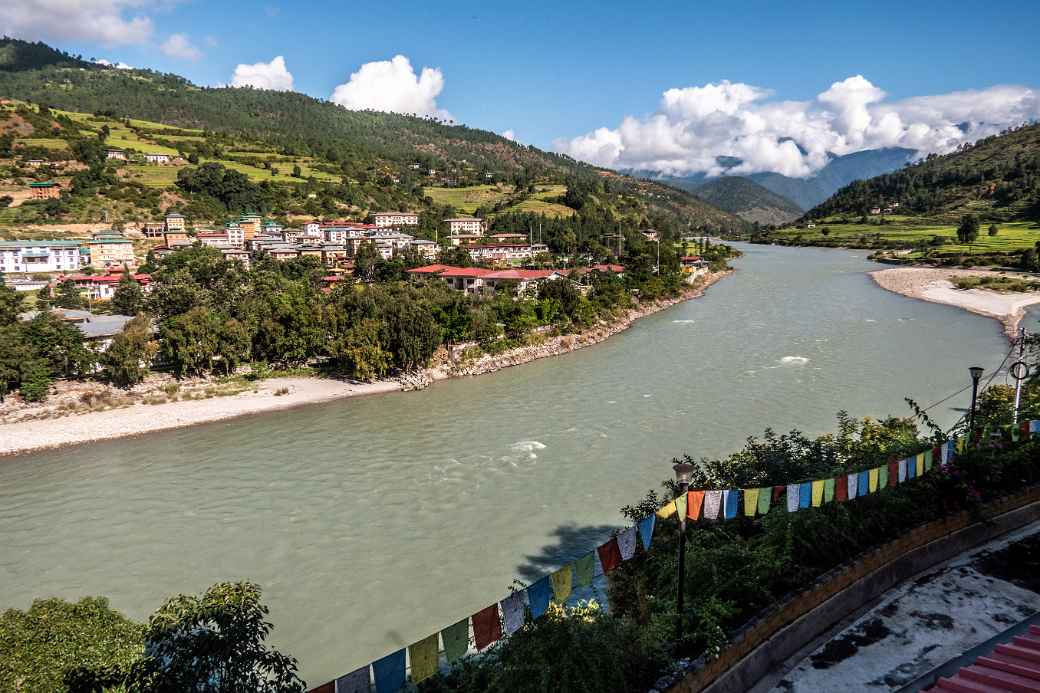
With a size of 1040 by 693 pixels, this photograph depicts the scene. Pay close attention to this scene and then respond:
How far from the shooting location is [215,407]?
2127 centimetres

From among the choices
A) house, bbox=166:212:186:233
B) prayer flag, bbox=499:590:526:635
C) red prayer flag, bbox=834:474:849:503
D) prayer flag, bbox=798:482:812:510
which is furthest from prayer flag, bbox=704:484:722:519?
house, bbox=166:212:186:233

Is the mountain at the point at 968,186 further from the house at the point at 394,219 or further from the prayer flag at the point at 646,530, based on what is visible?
the prayer flag at the point at 646,530

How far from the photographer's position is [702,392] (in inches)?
869

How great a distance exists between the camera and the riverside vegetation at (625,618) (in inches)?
201

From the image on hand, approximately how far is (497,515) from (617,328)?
911 inches

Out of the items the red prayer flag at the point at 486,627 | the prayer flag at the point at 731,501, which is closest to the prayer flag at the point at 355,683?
the red prayer flag at the point at 486,627

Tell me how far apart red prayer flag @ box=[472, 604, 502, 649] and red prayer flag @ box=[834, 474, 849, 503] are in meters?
4.48

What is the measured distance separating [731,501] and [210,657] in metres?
5.54

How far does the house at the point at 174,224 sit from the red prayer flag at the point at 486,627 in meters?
55.7

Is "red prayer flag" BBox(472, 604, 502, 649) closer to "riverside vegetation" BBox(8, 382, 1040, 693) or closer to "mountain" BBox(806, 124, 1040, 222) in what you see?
"riverside vegetation" BBox(8, 382, 1040, 693)

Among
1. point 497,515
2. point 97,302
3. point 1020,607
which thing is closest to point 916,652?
point 1020,607

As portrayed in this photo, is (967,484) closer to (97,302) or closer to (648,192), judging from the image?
(97,302)

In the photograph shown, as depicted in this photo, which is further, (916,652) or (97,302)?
(97,302)

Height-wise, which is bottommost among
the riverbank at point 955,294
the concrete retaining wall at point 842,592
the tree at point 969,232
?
the concrete retaining wall at point 842,592
